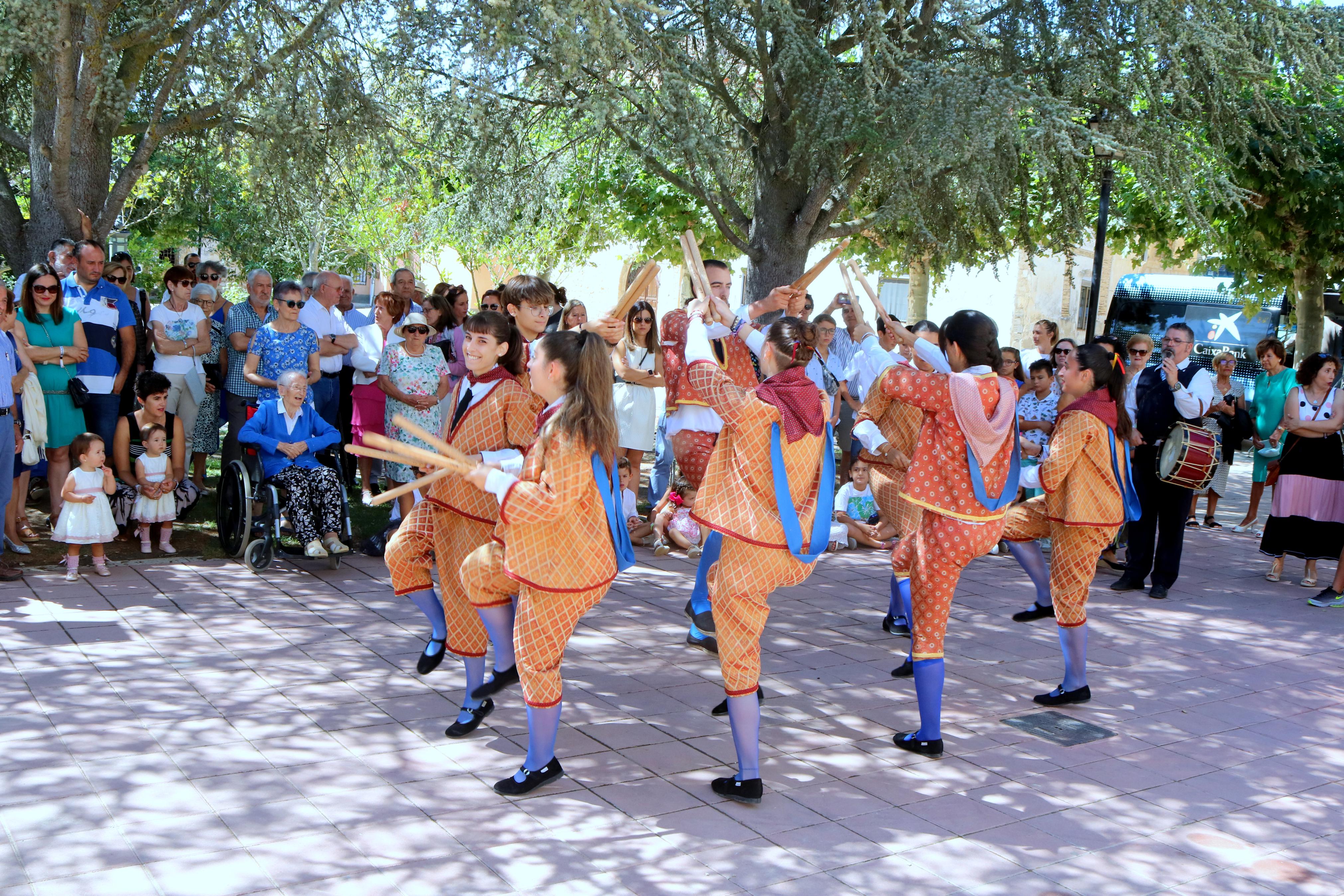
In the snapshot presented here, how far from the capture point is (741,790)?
409 centimetres

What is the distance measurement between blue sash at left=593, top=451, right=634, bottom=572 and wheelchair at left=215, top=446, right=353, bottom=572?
3443 millimetres

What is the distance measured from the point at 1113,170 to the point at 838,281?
19.6m

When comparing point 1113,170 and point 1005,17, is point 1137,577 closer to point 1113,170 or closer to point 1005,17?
point 1113,170

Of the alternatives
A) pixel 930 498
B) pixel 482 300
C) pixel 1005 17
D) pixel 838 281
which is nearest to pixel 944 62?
pixel 1005 17

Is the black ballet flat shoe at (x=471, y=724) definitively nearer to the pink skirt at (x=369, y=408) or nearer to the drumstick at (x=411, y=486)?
the drumstick at (x=411, y=486)

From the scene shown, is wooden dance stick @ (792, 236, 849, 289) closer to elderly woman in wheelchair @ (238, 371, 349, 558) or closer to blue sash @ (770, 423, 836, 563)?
blue sash @ (770, 423, 836, 563)

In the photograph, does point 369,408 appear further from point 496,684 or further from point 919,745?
point 919,745

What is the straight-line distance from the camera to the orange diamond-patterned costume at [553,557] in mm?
3799

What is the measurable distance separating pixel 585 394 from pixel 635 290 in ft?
3.68

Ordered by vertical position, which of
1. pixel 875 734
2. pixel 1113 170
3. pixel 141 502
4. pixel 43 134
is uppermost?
pixel 1113 170

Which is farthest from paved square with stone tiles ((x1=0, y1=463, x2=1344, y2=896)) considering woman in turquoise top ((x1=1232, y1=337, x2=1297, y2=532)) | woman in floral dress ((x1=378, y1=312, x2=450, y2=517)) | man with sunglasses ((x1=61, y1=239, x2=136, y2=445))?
woman in turquoise top ((x1=1232, y1=337, x2=1297, y2=532))

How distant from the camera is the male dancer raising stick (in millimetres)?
5559

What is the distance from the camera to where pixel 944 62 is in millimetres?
9422

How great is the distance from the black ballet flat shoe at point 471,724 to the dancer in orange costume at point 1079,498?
8.32 feet
